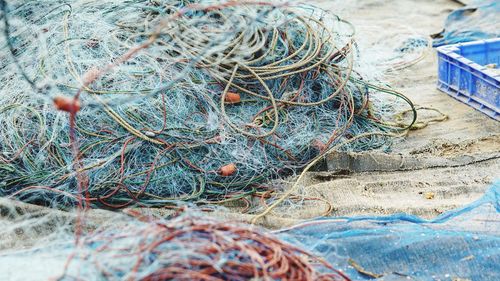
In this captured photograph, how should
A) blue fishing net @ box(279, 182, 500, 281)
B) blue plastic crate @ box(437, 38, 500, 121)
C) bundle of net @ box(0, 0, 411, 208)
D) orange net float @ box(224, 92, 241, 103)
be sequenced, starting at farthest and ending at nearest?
1. blue plastic crate @ box(437, 38, 500, 121)
2. orange net float @ box(224, 92, 241, 103)
3. bundle of net @ box(0, 0, 411, 208)
4. blue fishing net @ box(279, 182, 500, 281)

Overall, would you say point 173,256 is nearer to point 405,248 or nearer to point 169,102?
point 405,248

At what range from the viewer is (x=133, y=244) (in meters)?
2.82

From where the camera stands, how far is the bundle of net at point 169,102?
181 inches

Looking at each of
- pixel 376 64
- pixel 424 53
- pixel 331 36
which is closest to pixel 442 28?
pixel 424 53

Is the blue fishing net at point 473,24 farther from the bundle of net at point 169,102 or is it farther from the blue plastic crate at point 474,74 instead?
the bundle of net at point 169,102

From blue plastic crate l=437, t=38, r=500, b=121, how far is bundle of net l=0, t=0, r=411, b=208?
830mm

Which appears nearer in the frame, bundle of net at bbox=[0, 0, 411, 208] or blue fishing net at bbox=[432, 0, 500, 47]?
bundle of net at bbox=[0, 0, 411, 208]

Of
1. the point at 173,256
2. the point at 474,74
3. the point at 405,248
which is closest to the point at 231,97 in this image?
the point at 405,248

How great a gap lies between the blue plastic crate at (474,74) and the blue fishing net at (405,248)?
90.9 inches

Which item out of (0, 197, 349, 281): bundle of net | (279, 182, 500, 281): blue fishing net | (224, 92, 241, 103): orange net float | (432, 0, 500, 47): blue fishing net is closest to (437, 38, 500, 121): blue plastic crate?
(432, 0, 500, 47): blue fishing net

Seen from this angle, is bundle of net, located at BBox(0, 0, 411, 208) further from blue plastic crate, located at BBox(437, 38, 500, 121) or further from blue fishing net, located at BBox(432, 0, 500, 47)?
blue fishing net, located at BBox(432, 0, 500, 47)

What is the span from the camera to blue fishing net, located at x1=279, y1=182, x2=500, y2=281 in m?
3.46

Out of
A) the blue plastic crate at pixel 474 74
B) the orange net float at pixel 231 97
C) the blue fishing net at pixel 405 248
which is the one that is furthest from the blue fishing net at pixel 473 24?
the blue fishing net at pixel 405 248

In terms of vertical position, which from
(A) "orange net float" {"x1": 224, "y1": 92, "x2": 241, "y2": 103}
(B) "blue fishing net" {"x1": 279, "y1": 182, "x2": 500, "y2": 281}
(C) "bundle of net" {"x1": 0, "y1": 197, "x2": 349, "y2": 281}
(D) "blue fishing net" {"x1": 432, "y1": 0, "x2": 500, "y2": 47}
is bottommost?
(D) "blue fishing net" {"x1": 432, "y1": 0, "x2": 500, "y2": 47}
